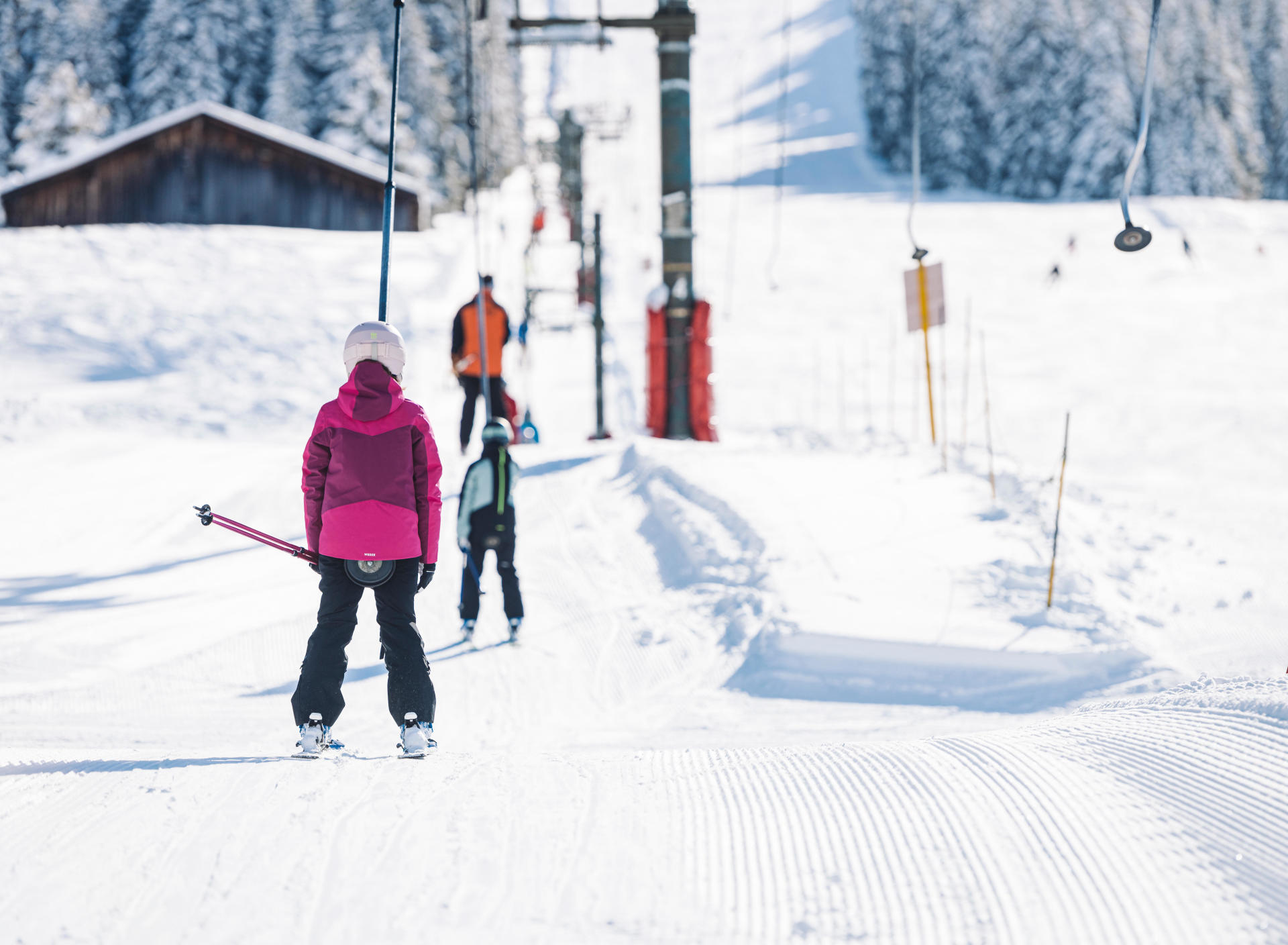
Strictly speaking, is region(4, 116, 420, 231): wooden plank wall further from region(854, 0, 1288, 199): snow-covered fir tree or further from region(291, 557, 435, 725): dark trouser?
region(854, 0, 1288, 199): snow-covered fir tree

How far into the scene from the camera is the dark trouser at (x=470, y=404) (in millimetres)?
10626

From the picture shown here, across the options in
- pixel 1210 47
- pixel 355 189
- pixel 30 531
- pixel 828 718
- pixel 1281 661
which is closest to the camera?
pixel 828 718

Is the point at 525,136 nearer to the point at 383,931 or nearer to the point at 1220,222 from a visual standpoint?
the point at 1220,222

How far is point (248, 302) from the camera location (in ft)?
65.3

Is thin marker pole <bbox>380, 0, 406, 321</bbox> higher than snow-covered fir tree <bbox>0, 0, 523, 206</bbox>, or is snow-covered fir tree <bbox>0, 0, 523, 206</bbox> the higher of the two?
snow-covered fir tree <bbox>0, 0, 523, 206</bbox>

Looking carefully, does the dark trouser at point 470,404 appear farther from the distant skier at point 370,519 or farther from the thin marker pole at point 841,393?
the distant skier at point 370,519

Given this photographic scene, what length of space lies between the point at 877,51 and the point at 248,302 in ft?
194

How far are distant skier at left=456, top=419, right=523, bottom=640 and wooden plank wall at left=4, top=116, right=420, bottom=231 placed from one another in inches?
940

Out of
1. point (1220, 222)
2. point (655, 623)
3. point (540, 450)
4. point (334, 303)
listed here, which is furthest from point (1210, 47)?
point (655, 623)

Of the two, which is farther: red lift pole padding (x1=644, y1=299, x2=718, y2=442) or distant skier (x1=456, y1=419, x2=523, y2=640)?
red lift pole padding (x1=644, y1=299, x2=718, y2=442)

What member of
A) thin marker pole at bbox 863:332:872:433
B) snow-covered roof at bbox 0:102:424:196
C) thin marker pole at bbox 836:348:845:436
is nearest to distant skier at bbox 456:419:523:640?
thin marker pole at bbox 836:348:845:436

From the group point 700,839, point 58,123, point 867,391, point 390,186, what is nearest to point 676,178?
point 867,391

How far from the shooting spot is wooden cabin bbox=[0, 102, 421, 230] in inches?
1093

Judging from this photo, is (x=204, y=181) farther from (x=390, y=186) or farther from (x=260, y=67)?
(x=390, y=186)
